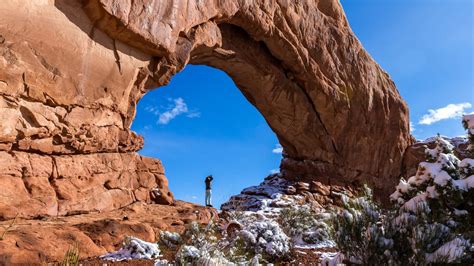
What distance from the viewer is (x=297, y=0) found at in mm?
18844

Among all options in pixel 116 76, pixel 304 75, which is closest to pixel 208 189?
pixel 304 75

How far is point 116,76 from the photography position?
34.9ft

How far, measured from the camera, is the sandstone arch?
27.5 feet

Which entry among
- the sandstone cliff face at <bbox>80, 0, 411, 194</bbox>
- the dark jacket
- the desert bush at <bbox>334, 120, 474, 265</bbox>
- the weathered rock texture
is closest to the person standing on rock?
the dark jacket

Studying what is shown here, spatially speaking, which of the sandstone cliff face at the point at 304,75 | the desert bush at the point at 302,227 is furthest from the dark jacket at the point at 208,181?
the desert bush at the point at 302,227

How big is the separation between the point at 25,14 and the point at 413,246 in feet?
27.9

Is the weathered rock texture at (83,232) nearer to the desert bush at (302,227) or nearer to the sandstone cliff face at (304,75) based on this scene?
the desert bush at (302,227)

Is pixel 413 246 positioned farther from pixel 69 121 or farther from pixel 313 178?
pixel 313 178

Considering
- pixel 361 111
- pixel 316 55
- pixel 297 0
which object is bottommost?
pixel 361 111

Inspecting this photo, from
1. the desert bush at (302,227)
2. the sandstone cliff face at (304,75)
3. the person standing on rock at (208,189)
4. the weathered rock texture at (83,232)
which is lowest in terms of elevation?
the weathered rock texture at (83,232)

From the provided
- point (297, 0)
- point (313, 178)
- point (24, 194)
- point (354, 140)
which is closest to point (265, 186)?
point (313, 178)

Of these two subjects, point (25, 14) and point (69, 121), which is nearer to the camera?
point (25, 14)

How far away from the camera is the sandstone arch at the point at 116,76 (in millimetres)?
8375

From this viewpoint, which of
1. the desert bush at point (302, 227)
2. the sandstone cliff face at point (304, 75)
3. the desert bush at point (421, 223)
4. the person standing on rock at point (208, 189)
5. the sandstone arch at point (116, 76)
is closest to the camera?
the desert bush at point (421, 223)
